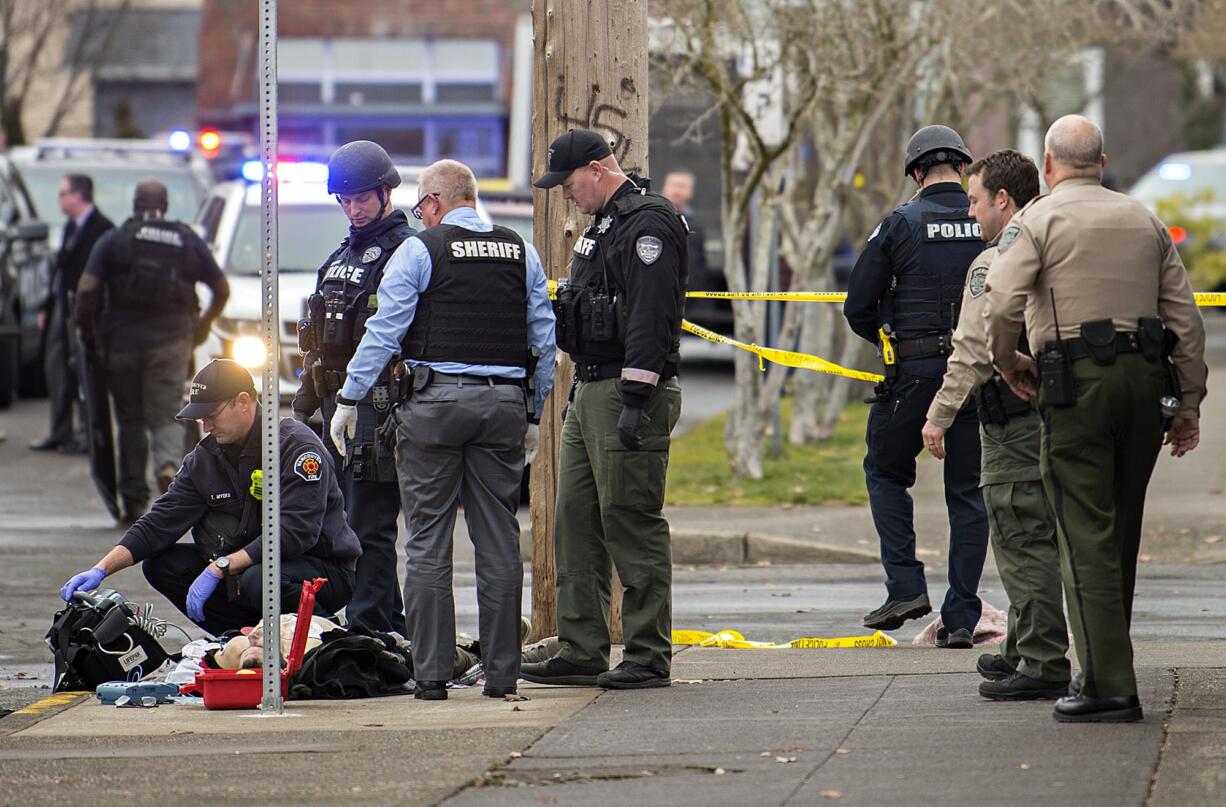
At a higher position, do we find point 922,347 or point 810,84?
point 810,84

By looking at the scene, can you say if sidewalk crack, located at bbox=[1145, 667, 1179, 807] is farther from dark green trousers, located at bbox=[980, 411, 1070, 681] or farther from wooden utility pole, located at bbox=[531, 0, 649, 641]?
wooden utility pole, located at bbox=[531, 0, 649, 641]

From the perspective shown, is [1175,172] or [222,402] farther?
[1175,172]

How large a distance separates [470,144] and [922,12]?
787 inches

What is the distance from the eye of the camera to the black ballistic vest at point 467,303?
7.35 m

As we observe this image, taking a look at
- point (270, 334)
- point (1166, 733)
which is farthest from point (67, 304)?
point (1166, 733)

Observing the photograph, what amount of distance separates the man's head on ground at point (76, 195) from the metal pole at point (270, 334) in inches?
331

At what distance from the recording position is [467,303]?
7359 millimetres

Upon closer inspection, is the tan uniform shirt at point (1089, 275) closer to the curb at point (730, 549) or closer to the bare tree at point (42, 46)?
the curb at point (730, 549)

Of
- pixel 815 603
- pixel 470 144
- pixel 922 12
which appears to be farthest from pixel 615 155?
pixel 470 144

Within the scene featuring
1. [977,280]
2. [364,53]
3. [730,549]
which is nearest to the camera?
[977,280]

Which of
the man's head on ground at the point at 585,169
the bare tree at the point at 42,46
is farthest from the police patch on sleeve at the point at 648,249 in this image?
the bare tree at the point at 42,46

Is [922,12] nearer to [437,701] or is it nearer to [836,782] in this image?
[437,701]

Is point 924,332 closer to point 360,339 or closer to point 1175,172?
point 360,339

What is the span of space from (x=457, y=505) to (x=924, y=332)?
2147 mm
